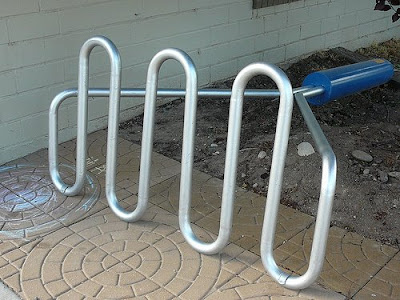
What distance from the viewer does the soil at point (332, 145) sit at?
141 inches

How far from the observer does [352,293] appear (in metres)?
2.84

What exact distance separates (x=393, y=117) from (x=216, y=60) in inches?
67.5

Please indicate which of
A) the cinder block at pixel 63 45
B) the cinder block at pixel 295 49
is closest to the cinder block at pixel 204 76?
the cinder block at pixel 295 49

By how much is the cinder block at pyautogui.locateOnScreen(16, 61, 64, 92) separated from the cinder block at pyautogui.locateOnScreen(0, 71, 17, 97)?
0.04 m

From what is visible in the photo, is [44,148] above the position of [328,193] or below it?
below

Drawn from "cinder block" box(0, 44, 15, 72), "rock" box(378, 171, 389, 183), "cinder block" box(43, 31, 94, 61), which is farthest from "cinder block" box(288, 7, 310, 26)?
"cinder block" box(0, 44, 15, 72)

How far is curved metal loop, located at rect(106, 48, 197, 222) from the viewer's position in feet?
9.66

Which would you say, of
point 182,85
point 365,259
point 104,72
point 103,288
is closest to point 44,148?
point 104,72

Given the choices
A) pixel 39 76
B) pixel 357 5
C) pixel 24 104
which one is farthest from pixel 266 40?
pixel 24 104

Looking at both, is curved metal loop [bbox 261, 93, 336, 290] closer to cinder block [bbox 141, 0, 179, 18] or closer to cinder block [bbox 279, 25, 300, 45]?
cinder block [bbox 141, 0, 179, 18]

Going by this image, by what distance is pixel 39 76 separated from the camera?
165 inches

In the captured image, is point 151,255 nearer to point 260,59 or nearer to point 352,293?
point 352,293

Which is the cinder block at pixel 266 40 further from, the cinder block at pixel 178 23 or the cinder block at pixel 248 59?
the cinder block at pixel 178 23

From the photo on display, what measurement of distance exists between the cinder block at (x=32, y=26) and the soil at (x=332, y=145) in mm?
1037
